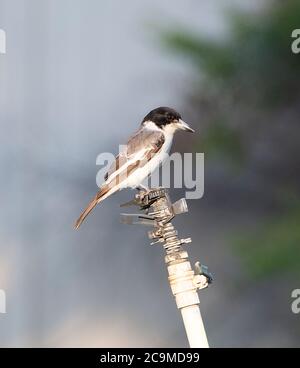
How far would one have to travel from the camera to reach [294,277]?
13.6 ft

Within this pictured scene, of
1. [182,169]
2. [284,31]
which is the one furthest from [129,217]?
[284,31]

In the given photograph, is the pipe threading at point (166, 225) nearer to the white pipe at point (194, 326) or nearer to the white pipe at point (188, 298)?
the white pipe at point (188, 298)

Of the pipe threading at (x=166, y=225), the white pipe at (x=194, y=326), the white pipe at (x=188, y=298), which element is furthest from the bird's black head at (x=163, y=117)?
the white pipe at (x=194, y=326)

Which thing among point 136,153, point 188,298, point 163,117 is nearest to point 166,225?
point 188,298

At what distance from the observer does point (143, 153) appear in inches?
136

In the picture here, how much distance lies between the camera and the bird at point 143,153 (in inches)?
131

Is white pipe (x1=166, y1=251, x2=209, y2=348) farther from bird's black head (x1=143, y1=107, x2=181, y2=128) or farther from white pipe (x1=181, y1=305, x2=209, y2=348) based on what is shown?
bird's black head (x1=143, y1=107, x2=181, y2=128)

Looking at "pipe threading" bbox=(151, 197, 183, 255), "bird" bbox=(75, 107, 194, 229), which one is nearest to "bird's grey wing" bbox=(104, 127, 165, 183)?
"bird" bbox=(75, 107, 194, 229)

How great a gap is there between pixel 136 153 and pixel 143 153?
0.03 m

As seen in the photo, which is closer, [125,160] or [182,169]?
[125,160]

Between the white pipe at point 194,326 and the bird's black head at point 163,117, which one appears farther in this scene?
the bird's black head at point 163,117
